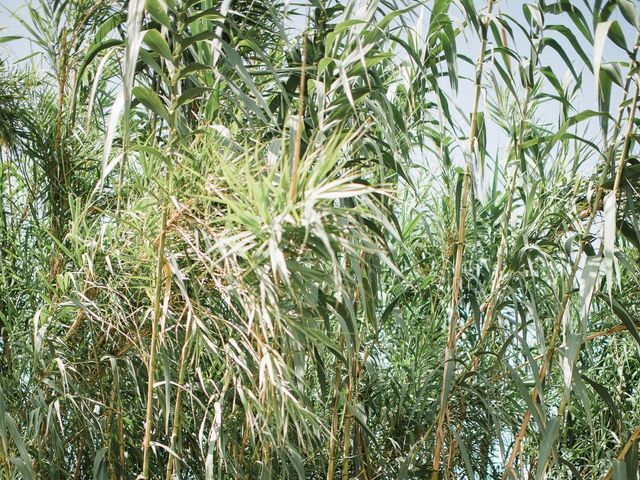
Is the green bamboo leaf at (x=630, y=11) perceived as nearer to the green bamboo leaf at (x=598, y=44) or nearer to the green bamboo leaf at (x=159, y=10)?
the green bamboo leaf at (x=598, y=44)

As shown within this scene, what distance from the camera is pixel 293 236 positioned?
5.00 feet

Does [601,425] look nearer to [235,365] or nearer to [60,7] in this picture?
[235,365]

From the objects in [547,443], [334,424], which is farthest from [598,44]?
[334,424]

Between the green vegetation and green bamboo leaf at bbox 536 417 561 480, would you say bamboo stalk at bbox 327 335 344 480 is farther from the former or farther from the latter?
green bamboo leaf at bbox 536 417 561 480

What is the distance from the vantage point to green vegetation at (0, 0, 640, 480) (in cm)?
167

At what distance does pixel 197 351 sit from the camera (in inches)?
72.1

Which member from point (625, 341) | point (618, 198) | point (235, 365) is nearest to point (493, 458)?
point (625, 341)

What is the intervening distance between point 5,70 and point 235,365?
137cm

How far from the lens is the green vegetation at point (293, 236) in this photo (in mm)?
1669

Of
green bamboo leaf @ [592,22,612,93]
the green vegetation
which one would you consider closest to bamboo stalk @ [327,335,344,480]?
the green vegetation

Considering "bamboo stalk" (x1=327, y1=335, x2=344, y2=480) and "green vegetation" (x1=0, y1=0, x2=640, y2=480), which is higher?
"green vegetation" (x1=0, y1=0, x2=640, y2=480)

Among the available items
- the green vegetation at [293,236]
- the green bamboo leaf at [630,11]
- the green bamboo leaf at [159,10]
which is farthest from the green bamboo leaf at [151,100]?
the green bamboo leaf at [630,11]

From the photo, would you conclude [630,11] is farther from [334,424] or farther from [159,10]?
[334,424]

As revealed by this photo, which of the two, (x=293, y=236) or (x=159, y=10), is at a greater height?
(x=159, y=10)
